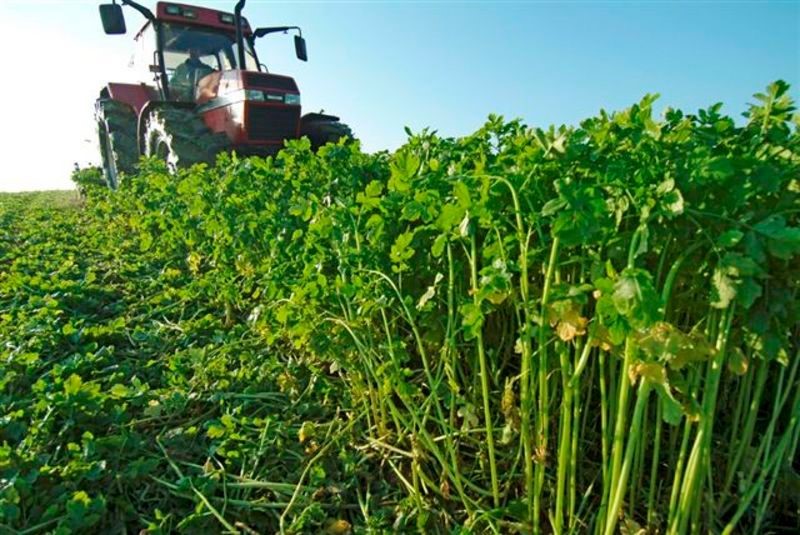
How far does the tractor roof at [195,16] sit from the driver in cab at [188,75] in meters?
0.47

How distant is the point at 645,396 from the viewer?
1.16 m

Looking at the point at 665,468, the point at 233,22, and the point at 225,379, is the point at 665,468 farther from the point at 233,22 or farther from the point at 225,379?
the point at 233,22

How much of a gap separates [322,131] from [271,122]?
811 mm

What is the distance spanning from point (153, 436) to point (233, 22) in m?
7.57

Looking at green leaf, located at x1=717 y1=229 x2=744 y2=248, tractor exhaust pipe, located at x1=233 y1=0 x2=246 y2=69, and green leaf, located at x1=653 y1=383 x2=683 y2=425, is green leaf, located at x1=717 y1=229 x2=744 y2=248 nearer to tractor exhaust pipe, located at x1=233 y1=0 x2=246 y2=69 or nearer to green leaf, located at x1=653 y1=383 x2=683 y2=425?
green leaf, located at x1=653 y1=383 x2=683 y2=425

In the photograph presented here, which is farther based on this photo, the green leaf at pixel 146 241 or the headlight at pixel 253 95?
the headlight at pixel 253 95

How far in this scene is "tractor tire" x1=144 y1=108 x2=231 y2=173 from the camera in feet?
22.2

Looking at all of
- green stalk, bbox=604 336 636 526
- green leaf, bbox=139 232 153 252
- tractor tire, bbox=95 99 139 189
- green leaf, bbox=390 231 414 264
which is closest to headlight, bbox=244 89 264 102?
green leaf, bbox=139 232 153 252

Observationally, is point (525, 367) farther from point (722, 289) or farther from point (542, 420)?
point (722, 289)

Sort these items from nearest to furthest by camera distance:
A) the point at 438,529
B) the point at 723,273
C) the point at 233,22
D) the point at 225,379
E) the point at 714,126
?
the point at 723,273
the point at 714,126
the point at 438,529
the point at 225,379
the point at 233,22

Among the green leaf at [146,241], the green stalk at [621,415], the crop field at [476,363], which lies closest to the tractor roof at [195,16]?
the green leaf at [146,241]

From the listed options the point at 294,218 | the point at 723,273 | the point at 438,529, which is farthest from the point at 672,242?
the point at 294,218

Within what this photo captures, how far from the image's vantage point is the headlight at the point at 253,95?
6887 millimetres

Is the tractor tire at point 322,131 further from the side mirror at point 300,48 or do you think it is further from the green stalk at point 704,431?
the green stalk at point 704,431
